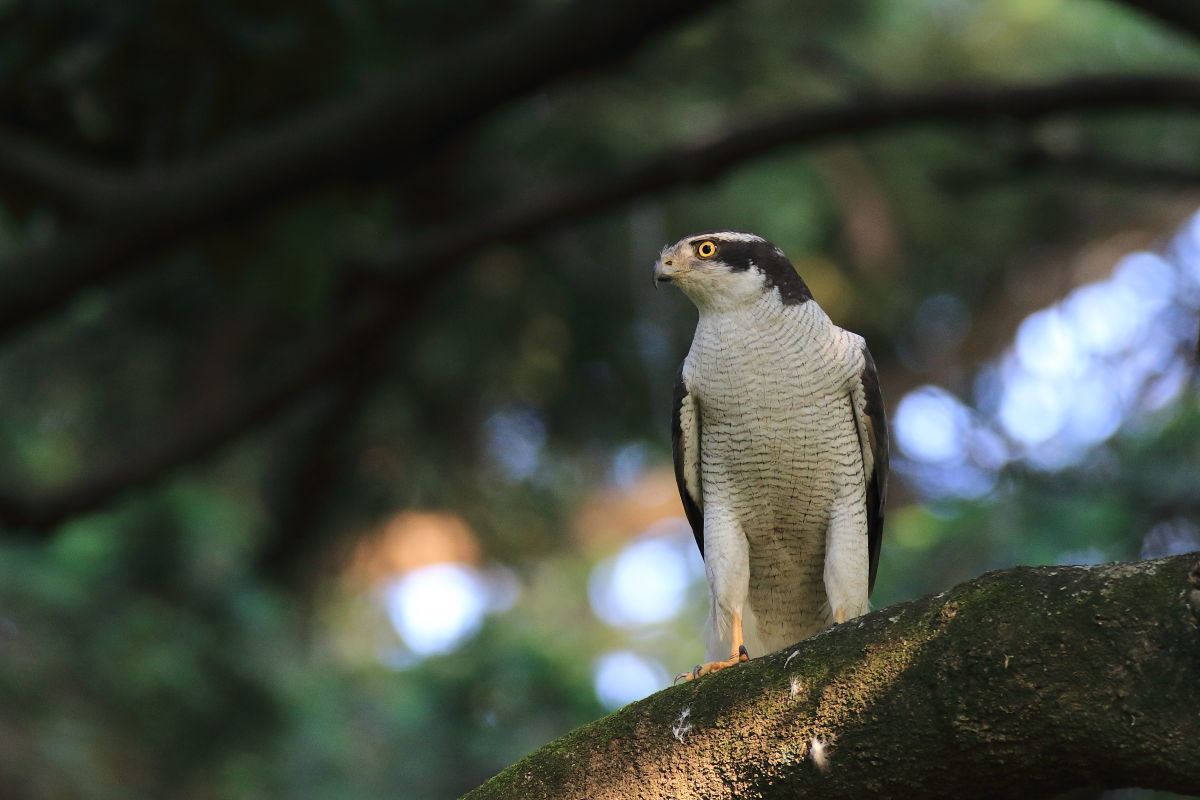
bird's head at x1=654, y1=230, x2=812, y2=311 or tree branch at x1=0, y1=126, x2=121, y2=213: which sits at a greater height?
tree branch at x1=0, y1=126, x2=121, y2=213

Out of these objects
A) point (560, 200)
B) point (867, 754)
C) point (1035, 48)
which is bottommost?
point (867, 754)

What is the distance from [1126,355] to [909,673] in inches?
189

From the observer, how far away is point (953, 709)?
2250 mm

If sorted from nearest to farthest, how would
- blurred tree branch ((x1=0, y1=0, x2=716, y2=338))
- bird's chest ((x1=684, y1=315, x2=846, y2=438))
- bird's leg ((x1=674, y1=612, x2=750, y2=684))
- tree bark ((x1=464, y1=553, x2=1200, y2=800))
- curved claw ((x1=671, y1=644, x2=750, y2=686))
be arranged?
tree bark ((x1=464, y1=553, x2=1200, y2=800)), curved claw ((x1=671, y1=644, x2=750, y2=686)), bird's leg ((x1=674, y1=612, x2=750, y2=684)), bird's chest ((x1=684, y1=315, x2=846, y2=438)), blurred tree branch ((x1=0, y1=0, x2=716, y2=338))

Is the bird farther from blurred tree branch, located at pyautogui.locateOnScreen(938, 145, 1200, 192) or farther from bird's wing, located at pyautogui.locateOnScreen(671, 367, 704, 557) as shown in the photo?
blurred tree branch, located at pyautogui.locateOnScreen(938, 145, 1200, 192)

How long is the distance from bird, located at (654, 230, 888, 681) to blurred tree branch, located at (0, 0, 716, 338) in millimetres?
2313

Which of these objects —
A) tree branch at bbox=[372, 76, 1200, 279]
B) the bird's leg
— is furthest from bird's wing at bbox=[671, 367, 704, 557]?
tree branch at bbox=[372, 76, 1200, 279]

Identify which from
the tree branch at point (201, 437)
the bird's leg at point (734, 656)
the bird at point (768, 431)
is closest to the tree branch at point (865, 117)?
the tree branch at point (201, 437)

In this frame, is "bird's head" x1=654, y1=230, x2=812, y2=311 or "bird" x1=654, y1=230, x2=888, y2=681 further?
"bird's head" x1=654, y1=230, x2=812, y2=311

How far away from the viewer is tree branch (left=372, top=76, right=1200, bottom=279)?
255 inches

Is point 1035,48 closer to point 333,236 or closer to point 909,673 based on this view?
point 333,236

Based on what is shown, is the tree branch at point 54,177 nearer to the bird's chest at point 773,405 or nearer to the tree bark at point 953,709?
the bird's chest at point 773,405

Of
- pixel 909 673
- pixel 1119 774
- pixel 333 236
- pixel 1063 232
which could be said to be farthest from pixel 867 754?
pixel 1063 232

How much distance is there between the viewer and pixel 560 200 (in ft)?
23.1
